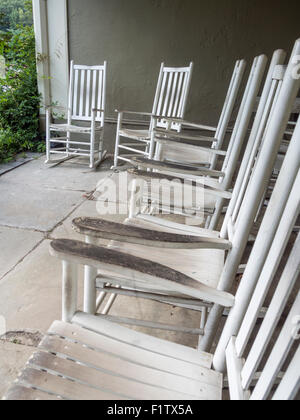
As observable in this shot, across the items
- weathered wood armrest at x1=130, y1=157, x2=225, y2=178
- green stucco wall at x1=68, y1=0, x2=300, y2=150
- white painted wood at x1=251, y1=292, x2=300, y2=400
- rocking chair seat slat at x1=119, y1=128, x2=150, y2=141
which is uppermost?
green stucco wall at x1=68, y1=0, x2=300, y2=150

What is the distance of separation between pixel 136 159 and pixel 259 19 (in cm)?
354

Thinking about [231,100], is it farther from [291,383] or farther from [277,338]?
[291,383]

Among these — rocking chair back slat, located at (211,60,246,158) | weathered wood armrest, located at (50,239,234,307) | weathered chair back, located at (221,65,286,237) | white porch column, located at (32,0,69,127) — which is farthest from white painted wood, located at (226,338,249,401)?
white porch column, located at (32,0,69,127)

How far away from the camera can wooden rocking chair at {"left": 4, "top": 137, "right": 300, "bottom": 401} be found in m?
0.55

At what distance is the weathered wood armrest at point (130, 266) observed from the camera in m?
0.63

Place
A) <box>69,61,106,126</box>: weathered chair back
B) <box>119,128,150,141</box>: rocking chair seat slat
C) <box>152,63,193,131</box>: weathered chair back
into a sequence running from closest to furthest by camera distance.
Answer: <box>119,128,150,141</box>: rocking chair seat slat → <box>152,63,193,131</box>: weathered chair back → <box>69,61,106,126</box>: weathered chair back

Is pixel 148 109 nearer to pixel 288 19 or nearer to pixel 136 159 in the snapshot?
pixel 288 19

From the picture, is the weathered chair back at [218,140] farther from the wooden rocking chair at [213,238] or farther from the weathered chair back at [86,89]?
the weathered chair back at [86,89]

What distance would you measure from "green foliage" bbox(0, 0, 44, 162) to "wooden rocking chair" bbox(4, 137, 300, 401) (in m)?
3.69

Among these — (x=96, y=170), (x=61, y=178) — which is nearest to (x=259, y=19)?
(x=96, y=170)

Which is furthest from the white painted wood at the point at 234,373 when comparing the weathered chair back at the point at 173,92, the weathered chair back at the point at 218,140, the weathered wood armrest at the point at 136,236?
the weathered chair back at the point at 173,92

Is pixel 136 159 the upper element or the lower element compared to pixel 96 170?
upper

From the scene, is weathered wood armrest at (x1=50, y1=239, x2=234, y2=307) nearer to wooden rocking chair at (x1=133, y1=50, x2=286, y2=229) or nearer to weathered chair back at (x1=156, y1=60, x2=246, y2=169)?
wooden rocking chair at (x1=133, y1=50, x2=286, y2=229)

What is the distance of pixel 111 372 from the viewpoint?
0.65 metres
